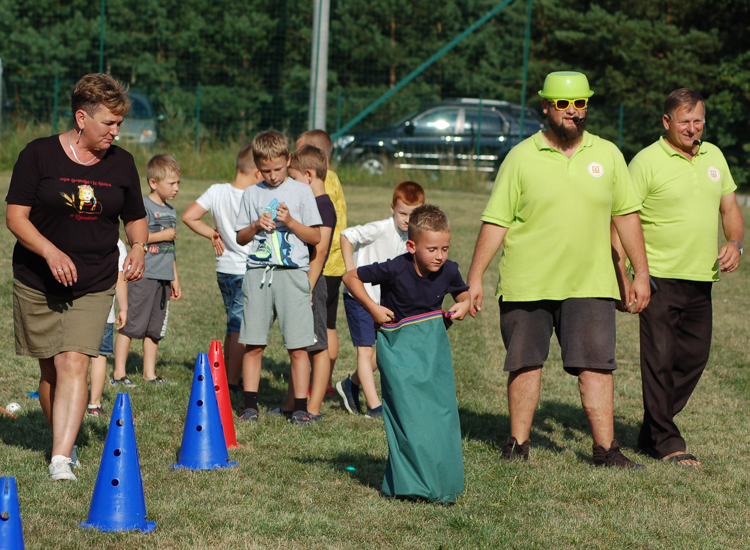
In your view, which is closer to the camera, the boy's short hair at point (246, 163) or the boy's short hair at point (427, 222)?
the boy's short hair at point (427, 222)

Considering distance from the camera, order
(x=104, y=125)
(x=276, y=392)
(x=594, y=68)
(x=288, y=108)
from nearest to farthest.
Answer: (x=104, y=125), (x=276, y=392), (x=288, y=108), (x=594, y=68)

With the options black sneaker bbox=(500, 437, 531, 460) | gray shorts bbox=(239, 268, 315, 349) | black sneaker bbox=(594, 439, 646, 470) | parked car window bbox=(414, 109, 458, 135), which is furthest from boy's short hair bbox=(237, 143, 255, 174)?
parked car window bbox=(414, 109, 458, 135)

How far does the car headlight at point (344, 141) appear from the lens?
2256cm

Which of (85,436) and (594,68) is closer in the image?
(85,436)

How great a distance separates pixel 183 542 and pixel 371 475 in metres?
1.35

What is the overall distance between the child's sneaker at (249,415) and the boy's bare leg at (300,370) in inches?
12.1

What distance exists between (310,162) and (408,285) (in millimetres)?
1898

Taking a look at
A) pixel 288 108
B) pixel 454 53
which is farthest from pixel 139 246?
pixel 454 53

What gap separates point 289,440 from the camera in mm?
5648

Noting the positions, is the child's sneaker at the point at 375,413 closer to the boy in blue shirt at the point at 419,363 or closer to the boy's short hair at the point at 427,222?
the boy in blue shirt at the point at 419,363

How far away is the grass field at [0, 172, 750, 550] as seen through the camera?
13.7 feet

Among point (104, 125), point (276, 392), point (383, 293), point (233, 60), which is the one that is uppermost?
point (233, 60)

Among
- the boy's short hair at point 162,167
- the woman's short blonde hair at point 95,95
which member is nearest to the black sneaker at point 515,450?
the woman's short blonde hair at point 95,95

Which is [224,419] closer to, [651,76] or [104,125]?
[104,125]
